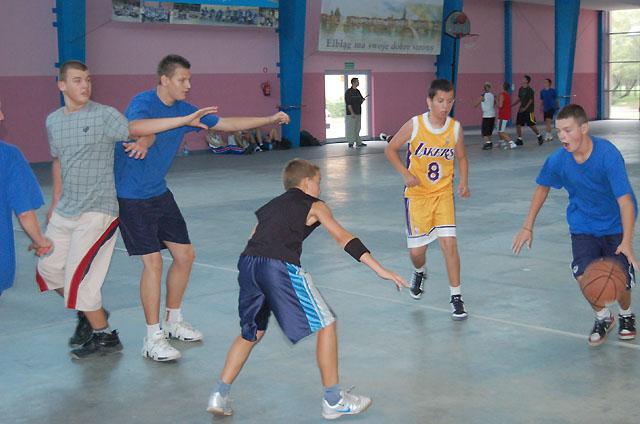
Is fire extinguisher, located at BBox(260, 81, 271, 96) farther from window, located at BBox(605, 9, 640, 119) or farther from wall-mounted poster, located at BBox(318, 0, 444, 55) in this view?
window, located at BBox(605, 9, 640, 119)

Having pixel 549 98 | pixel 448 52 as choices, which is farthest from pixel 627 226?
pixel 448 52

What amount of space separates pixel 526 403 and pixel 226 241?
6.05 metres

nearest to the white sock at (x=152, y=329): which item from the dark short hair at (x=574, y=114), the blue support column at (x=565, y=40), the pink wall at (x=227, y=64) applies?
the dark short hair at (x=574, y=114)

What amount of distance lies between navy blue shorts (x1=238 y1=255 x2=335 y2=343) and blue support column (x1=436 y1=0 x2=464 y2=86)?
28.5 metres

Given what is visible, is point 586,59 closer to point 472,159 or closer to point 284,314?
point 472,159

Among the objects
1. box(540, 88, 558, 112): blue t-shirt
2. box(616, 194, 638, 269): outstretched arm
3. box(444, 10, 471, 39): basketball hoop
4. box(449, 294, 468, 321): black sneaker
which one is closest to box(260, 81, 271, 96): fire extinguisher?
box(444, 10, 471, 39): basketball hoop

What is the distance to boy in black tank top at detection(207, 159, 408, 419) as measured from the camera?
14.8ft

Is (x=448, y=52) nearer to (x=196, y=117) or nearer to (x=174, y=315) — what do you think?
(x=174, y=315)

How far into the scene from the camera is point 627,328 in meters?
5.90

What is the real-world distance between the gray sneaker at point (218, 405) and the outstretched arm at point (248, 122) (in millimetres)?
1872

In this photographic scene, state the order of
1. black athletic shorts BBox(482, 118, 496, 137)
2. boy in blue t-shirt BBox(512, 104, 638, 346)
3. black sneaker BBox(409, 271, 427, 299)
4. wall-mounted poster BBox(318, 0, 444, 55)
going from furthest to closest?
wall-mounted poster BBox(318, 0, 444, 55)
black athletic shorts BBox(482, 118, 496, 137)
black sneaker BBox(409, 271, 427, 299)
boy in blue t-shirt BBox(512, 104, 638, 346)

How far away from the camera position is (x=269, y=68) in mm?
27859

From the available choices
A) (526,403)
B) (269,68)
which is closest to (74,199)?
(526,403)

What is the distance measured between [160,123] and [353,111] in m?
21.6
